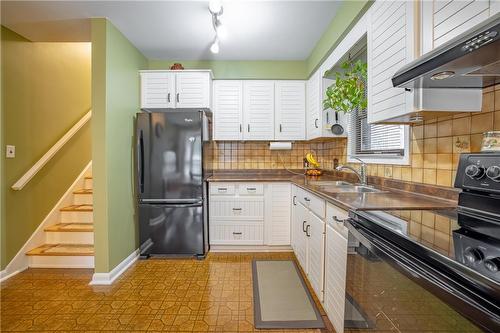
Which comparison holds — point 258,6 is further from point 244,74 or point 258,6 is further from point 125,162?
point 125,162

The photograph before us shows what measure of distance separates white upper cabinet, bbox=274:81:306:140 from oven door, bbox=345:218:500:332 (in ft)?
7.63

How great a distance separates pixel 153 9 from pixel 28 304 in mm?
2722

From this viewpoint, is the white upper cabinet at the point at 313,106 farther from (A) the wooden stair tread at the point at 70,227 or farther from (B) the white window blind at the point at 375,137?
(A) the wooden stair tread at the point at 70,227

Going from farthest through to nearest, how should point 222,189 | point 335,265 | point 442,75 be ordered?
point 222,189 < point 335,265 < point 442,75

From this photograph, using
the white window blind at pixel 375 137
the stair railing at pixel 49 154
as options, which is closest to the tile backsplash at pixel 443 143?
the white window blind at pixel 375 137

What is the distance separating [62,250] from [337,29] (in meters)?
3.65

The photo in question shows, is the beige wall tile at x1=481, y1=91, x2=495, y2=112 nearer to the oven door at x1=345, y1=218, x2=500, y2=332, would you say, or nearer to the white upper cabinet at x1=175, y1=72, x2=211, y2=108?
the oven door at x1=345, y1=218, x2=500, y2=332

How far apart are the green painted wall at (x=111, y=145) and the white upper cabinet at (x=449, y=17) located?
8.33 ft

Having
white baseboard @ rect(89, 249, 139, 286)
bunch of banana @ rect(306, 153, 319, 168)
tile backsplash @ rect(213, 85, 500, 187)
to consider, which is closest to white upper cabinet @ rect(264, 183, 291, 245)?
bunch of banana @ rect(306, 153, 319, 168)

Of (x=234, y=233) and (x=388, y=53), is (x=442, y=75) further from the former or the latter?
(x=234, y=233)

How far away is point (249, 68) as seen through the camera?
3469 millimetres

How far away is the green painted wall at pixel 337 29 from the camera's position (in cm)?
190

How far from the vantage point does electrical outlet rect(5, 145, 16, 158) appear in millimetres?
2516

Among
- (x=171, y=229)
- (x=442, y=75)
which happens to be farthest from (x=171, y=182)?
(x=442, y=75)
